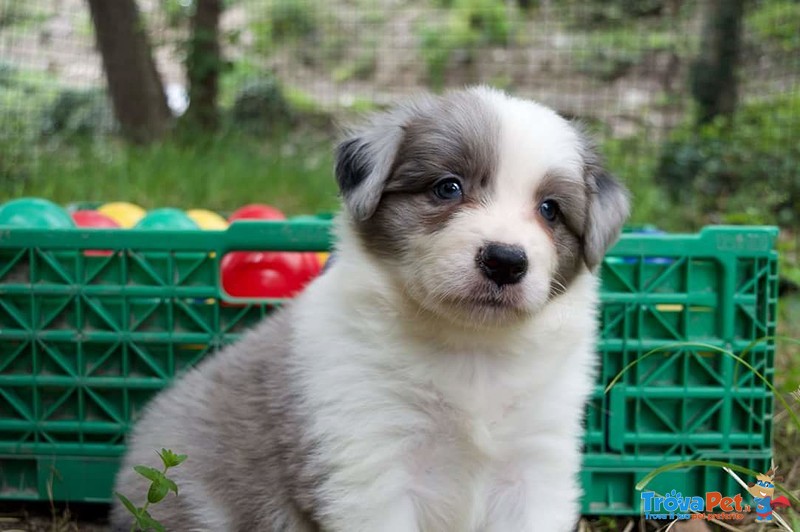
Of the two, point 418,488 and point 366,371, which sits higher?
point 366,371

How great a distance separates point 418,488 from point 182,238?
1305mm

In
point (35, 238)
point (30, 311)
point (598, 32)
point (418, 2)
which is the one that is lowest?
point (30, 311)

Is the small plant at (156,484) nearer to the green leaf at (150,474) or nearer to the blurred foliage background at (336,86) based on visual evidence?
the green leaf at (150,474)

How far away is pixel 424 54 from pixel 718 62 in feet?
12.1

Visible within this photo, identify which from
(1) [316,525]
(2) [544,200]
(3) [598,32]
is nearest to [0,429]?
(1) [316,525]

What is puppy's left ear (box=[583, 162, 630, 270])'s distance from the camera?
262 centimetres

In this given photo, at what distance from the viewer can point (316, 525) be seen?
8.18ft

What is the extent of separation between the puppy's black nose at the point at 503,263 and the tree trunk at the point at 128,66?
23.7ft

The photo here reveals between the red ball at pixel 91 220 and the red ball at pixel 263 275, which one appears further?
the red ball at pixel 91 220

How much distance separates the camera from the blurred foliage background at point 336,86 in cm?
724

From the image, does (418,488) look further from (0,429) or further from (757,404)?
(0,429)

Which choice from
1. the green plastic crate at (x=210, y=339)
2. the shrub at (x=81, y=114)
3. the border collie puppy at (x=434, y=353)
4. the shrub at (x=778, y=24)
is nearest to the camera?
the border collie puppy at (x=434, y=353)

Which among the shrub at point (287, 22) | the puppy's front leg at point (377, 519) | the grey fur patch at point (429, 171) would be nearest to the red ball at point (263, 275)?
the grey fur patch at point (429, 171)

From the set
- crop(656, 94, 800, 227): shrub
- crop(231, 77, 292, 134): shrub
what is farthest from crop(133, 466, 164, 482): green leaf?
crop(231, 77, 292, 134): shrub
